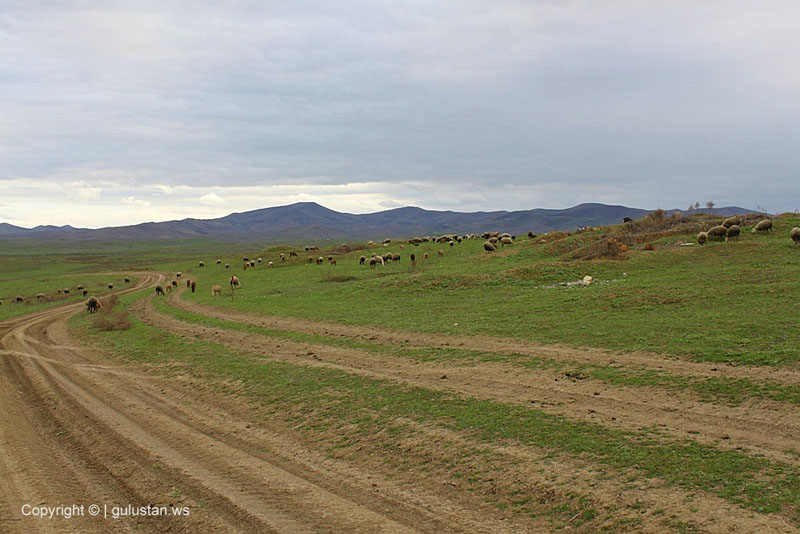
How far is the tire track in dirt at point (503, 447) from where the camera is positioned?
21.8ft

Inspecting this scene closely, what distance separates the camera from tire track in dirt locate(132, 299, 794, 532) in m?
6.63

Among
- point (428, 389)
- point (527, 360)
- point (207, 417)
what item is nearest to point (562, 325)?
point (527, 360)

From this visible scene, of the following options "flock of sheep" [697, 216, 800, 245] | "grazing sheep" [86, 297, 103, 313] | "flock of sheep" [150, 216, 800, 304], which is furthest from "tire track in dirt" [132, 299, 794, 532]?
"flock of sheep" [697, 216, 800, 245]

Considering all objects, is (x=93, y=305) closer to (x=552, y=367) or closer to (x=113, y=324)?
(x=113, y=324)

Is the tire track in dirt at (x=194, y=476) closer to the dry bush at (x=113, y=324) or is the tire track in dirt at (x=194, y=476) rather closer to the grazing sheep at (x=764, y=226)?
the dry bush at (x=113, y=324)

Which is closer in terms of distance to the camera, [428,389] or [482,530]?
[482,530]

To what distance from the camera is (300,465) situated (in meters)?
9.59

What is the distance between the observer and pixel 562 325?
18.7 m

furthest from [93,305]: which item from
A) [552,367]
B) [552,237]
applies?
[552,237]

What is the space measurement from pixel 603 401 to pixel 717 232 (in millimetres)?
29122

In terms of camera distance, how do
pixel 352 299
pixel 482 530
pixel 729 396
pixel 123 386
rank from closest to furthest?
pixel 482 530, pixel 729 396, pixel 123 386, pixel 352 299

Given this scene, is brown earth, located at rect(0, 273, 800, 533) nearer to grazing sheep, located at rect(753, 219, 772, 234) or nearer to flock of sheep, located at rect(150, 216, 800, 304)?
flock of sheep, located at rect(150, 216, 800, 304)

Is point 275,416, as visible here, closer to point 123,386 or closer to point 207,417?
point 207,417

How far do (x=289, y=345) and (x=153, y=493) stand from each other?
37.1 ft
